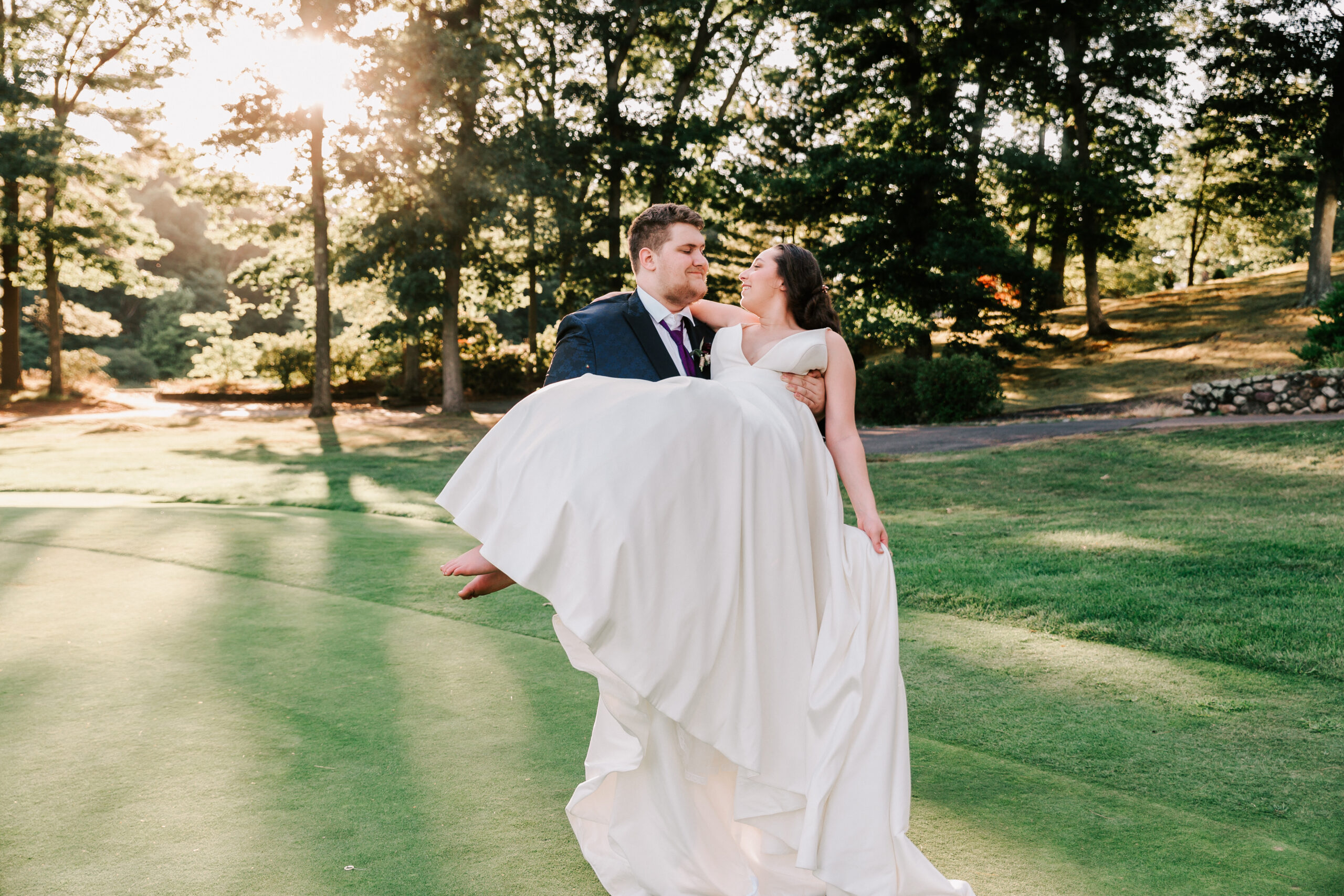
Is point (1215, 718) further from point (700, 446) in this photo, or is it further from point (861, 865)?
point (700, 446)

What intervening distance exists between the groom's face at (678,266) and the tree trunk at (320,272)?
23504 millimetres

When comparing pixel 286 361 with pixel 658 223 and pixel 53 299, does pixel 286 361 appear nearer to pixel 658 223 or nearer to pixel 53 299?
pixel 53 299

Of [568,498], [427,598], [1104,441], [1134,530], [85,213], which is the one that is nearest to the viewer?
[568,498]

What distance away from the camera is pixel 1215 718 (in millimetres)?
4195

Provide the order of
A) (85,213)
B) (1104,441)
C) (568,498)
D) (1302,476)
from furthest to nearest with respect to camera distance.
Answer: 1. (85,213)
2. (1104,441)
3. (1302,476)
4. (568,498)

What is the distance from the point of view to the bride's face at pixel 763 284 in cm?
312

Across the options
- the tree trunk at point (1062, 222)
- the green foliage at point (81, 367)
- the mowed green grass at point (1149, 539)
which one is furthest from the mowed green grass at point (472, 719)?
the green foliage at point (81, 367)

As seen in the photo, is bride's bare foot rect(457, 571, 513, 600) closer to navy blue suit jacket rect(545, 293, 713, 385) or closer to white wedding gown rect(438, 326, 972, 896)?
white wedding gown rect(438, 326, 972, 896)

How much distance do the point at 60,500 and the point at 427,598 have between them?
6759 millimetres

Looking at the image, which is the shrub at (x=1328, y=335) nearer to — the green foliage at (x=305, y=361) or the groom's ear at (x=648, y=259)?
the groom's ear at (x=648, y=259)

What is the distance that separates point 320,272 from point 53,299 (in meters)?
10.4

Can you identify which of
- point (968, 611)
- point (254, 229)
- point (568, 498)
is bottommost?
point (968, 611)

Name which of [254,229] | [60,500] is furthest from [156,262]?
[60,500]

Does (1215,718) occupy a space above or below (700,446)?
below
